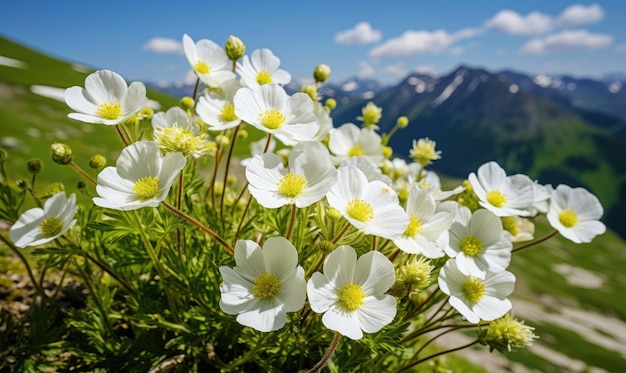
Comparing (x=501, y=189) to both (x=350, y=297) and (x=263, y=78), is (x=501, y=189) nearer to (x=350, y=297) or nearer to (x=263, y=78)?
(x=350, y=297)

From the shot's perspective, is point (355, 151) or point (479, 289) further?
point (355, 151)

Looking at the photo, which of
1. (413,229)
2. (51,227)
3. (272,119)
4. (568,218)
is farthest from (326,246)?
(568,218)

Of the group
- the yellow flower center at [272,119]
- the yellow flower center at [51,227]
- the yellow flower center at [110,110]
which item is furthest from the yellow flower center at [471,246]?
the yellow flower center at [51,227]

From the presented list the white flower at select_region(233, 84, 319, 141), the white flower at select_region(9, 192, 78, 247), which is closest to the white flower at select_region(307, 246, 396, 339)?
the white flower at select_region(233, 84, 319, 141)

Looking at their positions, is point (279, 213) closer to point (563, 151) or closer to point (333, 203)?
point (333, 203)

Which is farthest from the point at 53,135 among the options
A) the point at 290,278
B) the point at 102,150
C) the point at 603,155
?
the point at 603,155

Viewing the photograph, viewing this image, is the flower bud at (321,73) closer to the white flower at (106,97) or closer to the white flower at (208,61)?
the white flower at (208,61)
